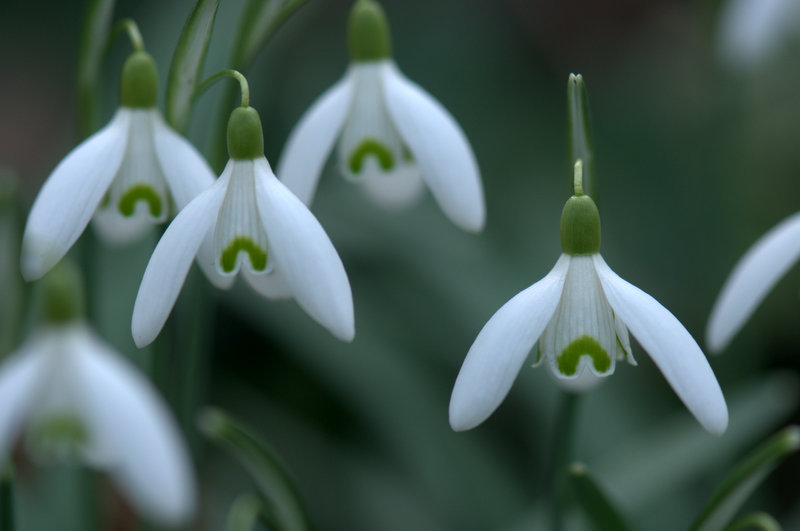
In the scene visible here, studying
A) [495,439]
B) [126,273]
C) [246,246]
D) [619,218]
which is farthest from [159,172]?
[619,218]

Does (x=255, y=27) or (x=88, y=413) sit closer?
(x=88, y=413)

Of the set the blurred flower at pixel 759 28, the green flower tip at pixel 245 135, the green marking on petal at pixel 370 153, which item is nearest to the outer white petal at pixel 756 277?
Result: the green marking on petal at pixel 370 153

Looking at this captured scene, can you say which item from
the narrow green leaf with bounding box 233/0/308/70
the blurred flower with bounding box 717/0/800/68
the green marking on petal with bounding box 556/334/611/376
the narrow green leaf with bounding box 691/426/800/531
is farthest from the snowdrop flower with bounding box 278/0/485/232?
the blurred flower with bounding box 717/0/800/68

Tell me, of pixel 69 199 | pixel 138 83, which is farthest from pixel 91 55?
pixel 69 199

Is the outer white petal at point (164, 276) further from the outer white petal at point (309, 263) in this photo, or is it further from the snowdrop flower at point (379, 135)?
the snowdrop flower at point (379, 135)

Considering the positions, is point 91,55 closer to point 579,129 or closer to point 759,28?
point 579,129

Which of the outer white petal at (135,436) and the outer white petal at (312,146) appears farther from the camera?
the outer white petal at (312,146)

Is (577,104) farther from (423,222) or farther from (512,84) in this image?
(512,84)
